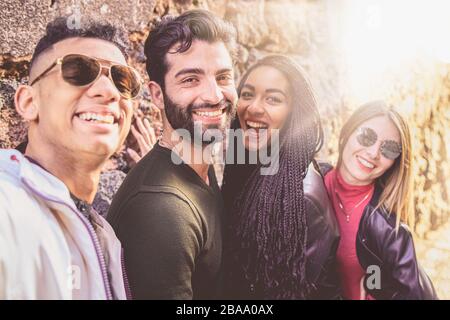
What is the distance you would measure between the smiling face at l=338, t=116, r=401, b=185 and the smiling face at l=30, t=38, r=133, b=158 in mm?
1173

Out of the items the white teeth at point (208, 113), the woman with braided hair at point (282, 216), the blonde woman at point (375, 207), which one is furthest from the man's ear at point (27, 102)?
the blonde woman at point (375, 207)

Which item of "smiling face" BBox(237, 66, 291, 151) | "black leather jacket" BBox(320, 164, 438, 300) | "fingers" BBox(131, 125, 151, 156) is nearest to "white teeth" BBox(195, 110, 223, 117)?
"smiling face" BBox(237, 66, 291, 151)

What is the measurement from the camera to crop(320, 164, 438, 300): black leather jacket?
2709mm

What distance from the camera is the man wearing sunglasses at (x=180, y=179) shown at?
246 centimetres

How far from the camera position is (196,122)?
260cm

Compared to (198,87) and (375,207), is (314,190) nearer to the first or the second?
Result: (375,207)

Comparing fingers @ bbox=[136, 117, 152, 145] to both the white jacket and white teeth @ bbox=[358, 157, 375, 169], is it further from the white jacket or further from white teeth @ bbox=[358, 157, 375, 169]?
white teeth @ bbox=[358, 157, 375, 169]

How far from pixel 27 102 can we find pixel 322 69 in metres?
1.47

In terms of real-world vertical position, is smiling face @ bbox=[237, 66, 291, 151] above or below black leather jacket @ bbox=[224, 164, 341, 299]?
above

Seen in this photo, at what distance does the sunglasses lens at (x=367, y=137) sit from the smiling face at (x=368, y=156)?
1cm

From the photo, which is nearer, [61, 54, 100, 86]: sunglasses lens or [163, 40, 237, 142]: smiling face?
[61, 54, 100, 86]: sunglasses lens

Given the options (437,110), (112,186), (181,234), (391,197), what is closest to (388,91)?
(437,110)
